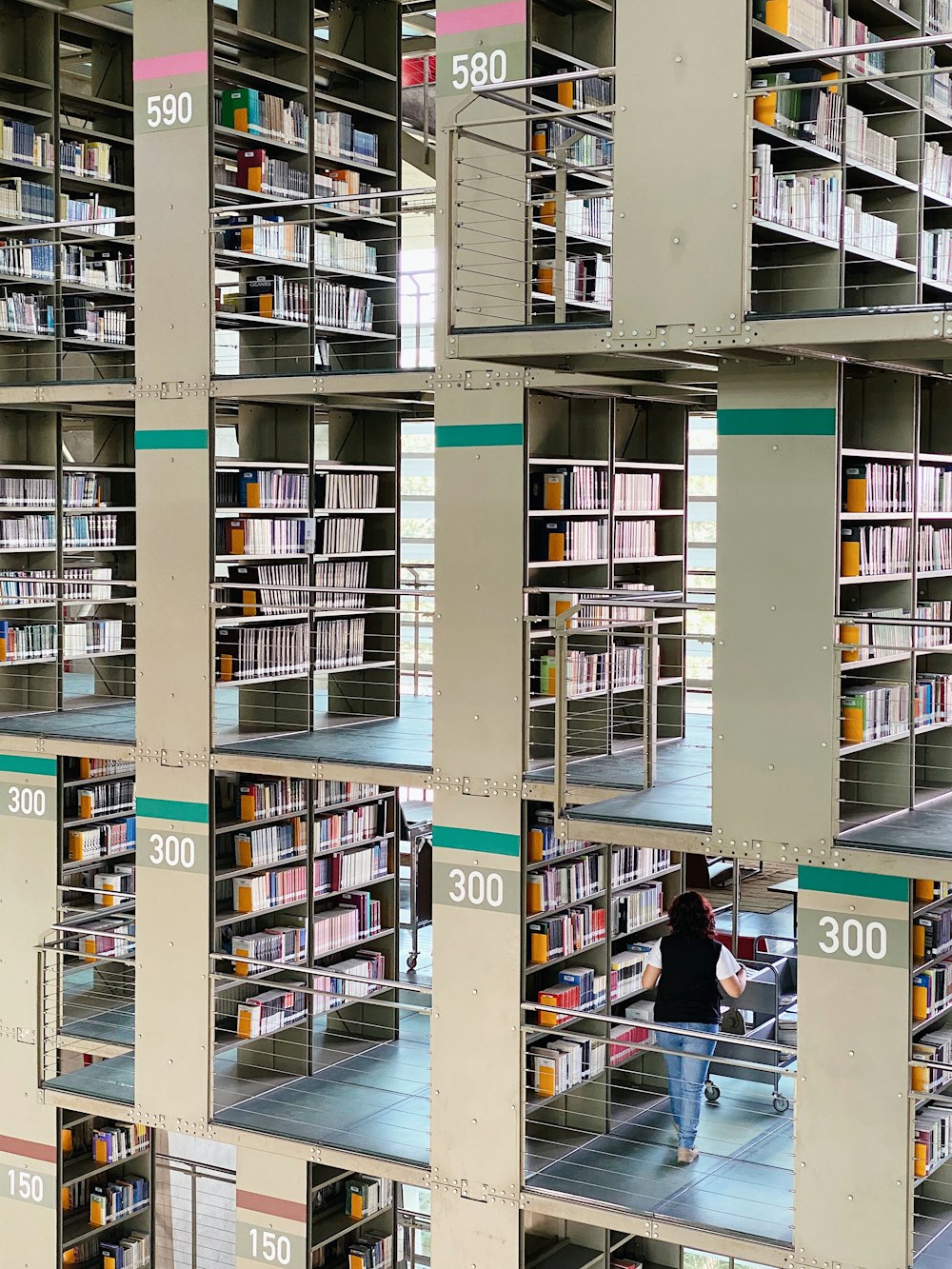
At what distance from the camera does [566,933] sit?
6293mm

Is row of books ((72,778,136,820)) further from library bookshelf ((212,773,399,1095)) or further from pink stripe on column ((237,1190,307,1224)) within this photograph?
pink stripe on column ((237,1190,307,1224))

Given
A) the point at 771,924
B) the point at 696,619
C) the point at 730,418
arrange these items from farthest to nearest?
1. the point at 696,619
2. the point at 771,924
3. the point at 730,418

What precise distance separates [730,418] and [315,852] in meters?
3.22

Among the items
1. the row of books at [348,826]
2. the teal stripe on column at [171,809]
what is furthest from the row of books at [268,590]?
the row of books at [348,826]

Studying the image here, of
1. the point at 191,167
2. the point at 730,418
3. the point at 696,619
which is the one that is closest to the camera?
the point at 730,418

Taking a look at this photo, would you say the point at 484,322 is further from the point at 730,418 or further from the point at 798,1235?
the point at 798,1235

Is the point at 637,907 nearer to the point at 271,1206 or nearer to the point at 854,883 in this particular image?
the point at 854,883

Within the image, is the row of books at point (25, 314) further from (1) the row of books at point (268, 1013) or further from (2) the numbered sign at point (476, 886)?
(2) the numbered sign at point (476, 886)

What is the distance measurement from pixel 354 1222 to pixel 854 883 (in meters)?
3.19

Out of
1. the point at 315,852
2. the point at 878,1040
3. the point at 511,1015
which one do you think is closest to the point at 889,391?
the point at 878,1040

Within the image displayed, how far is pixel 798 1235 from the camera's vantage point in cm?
532

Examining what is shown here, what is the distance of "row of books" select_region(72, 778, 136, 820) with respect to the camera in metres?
7.97

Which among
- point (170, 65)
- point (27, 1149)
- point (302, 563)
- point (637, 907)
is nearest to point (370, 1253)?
point (27, 1149)

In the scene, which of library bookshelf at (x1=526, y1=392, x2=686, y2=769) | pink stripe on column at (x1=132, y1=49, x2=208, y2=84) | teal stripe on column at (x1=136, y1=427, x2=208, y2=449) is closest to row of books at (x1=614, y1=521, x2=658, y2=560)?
library bookshelf at (x1=526, y1=392, x2=686, y2=769)
